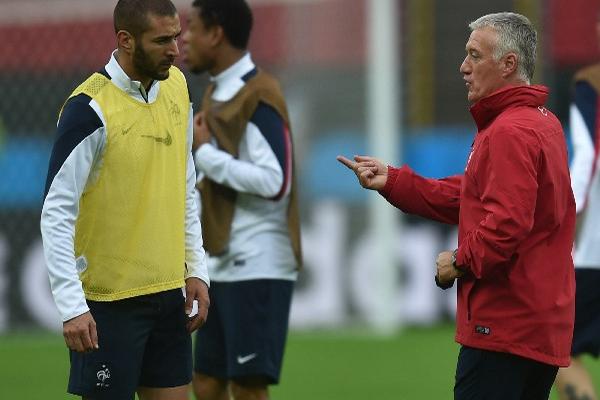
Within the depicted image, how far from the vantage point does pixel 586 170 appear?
21.0 feet

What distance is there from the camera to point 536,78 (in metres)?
11.1

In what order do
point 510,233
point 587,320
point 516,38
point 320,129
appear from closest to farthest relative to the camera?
point 510,233 < point 516,38 < point 587,320 < point 320,129

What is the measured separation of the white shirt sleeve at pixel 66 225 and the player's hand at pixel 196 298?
0.56 meters

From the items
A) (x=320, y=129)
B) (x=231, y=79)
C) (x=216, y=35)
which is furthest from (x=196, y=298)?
(x=320, y=129)

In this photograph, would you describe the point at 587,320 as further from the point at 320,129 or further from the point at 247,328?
the point at 320,129

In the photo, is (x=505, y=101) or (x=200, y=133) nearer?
(x=505, y=101)

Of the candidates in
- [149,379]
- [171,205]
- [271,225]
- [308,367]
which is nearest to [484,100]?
[171,205]

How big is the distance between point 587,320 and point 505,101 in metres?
2.42

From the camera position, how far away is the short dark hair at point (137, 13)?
471cm

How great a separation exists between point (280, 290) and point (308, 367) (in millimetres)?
3122

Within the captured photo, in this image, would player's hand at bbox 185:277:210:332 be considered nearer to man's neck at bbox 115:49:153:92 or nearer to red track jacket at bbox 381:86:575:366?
man's neck at bbox 115:49:153:92

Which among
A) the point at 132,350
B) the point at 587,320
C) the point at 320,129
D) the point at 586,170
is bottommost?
the point at 587,320

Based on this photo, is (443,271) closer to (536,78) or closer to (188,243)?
(188,243)

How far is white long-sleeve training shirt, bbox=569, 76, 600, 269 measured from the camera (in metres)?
6.38
